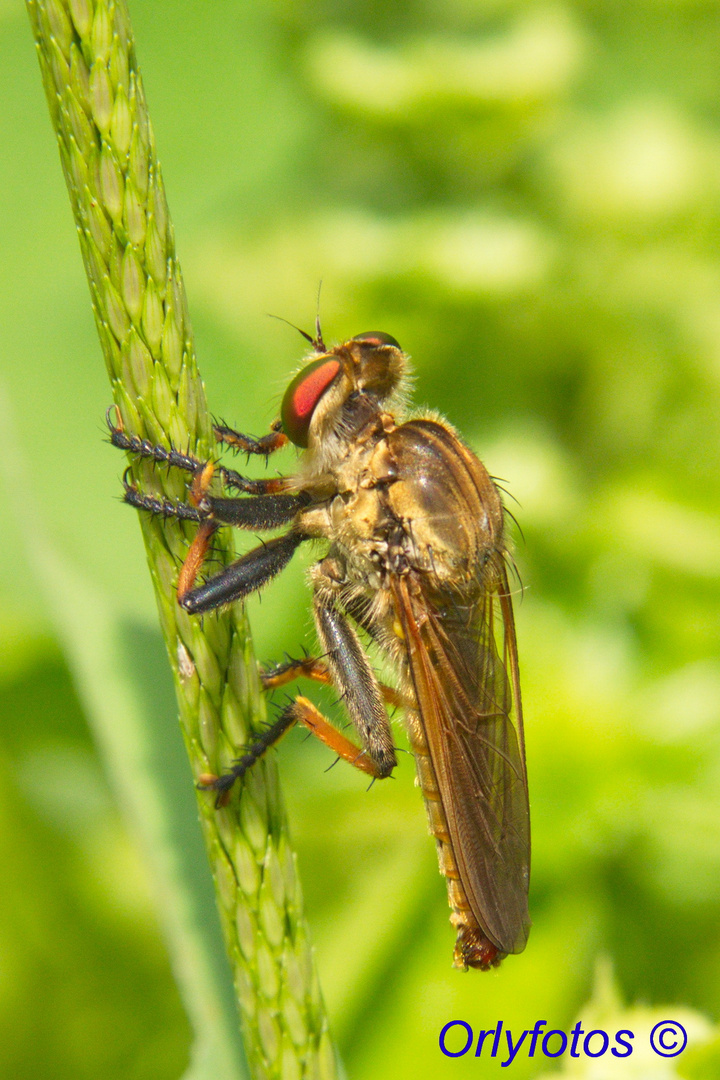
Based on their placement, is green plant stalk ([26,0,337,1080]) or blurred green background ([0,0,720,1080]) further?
blurred green background ([0,0,720,1080])

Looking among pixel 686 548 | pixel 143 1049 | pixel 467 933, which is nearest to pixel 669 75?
pixel 686 548

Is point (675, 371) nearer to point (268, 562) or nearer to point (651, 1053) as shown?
point (268, 562)

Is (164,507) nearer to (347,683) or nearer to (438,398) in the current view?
(347,683)

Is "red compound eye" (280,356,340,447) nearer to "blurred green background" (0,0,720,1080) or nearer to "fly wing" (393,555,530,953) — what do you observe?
"fly wing" (393,555,530,953)

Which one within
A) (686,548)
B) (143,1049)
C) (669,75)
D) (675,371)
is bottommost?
(143,1049)

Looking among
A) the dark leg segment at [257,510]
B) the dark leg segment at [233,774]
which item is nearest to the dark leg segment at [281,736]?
the dark leg segment at [233,774]

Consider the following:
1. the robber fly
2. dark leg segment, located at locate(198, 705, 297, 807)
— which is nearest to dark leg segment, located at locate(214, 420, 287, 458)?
the robber fly

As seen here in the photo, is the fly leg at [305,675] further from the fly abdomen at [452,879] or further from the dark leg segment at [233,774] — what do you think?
the dark leg segment at [233,774]
